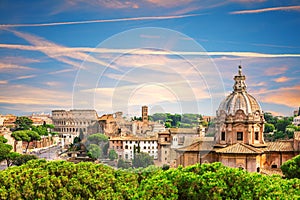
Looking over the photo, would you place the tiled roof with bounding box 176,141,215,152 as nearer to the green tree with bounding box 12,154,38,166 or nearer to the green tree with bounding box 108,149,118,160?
the green tree with bounding box 108,149,118,160

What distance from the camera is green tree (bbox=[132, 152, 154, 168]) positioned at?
14.1 m

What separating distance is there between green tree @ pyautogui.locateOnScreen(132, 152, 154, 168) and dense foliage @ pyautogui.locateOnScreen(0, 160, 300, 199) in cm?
93

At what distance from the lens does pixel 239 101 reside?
68.6ft

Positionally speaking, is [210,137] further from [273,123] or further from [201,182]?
[273,123]

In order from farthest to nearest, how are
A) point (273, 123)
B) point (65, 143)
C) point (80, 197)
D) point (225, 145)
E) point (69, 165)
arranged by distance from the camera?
point (273, 123) < point (65, 143) < point (225, 145) < point (69, 165) < point (80, 197)

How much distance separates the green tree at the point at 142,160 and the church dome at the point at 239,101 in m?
7.34

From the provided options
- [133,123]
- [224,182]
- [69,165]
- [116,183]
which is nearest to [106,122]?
[133,123]

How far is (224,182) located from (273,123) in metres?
56.1

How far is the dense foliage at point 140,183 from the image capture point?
26.9ft

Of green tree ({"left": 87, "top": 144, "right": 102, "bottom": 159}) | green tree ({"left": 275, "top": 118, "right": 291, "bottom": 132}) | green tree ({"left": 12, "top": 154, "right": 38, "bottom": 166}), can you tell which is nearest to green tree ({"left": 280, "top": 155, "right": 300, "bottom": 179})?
green tree ({"left": 87, "top": 144, "right": 102, "bottom": 159})

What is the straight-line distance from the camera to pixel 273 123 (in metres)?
61.2

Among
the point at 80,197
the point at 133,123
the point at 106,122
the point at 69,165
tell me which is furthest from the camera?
the point at 133,123

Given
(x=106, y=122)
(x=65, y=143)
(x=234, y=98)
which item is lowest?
(x=65, y=143)

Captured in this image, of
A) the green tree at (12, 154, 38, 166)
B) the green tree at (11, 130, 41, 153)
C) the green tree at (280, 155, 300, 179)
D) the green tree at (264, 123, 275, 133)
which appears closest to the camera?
the green tree at (280, 155, 300, 179)
